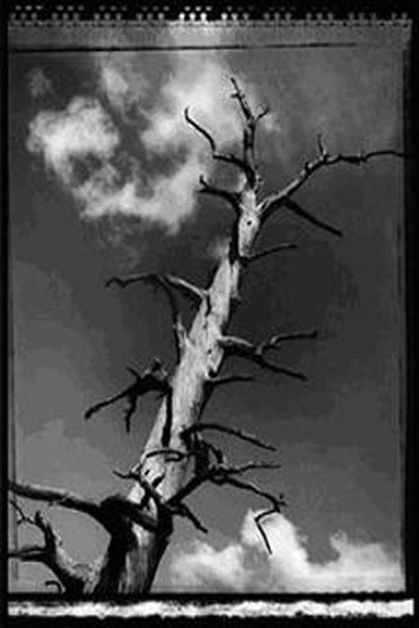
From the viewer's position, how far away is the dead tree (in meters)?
1.45

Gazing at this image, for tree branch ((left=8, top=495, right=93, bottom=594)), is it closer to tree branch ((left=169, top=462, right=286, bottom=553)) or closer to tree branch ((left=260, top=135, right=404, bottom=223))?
tree branch ((left=169, top=462, right=286, bottom=553))

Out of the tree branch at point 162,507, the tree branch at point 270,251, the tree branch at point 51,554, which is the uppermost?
the tree branch at point 270,251

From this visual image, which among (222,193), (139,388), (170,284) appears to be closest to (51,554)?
(139,388)

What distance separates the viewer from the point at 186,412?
1467 millimetres

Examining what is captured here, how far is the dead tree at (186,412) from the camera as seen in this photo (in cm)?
145

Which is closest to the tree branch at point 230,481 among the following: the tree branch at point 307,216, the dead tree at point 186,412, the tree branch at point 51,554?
the dead tree at point 186,412

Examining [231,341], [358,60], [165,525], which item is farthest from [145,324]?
[358,60]

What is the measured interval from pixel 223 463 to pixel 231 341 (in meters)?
0.12

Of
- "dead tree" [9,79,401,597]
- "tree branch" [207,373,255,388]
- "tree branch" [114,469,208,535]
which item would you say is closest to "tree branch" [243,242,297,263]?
Answer: "dead tree" [9,79,401,597]

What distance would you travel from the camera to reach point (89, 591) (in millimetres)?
1448

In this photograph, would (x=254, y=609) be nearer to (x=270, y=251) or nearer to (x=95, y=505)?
(x=95, y=505)

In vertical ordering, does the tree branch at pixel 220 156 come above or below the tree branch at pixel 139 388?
above

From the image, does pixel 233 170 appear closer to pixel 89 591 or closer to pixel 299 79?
pixel 299 79

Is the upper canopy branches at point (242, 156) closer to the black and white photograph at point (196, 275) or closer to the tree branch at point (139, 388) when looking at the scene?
the black and white photograph at point (196, 275)
